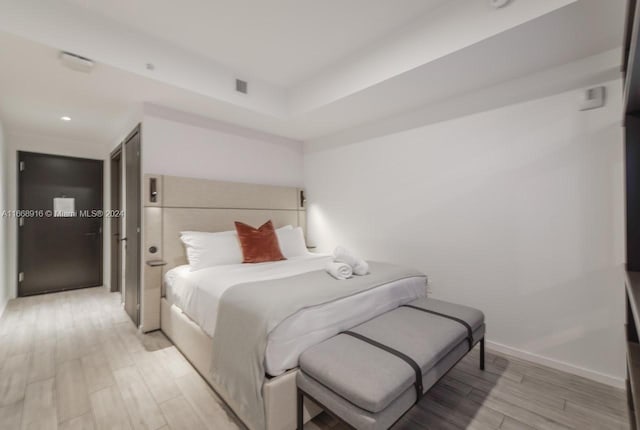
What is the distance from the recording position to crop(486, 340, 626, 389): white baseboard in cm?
195

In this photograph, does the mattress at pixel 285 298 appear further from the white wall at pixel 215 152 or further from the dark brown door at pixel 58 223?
the dark brown door at pixel 58 223

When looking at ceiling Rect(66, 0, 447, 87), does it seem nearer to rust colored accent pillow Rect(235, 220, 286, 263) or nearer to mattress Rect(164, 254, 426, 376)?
rust colored accent pillow Rect(235, 220, 286, 263)

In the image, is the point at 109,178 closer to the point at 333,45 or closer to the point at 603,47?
the point at 333,45

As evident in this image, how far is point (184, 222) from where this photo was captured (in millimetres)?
3027

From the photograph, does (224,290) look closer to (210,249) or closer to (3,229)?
(210,249)

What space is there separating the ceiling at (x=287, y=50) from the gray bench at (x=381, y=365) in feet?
6.30

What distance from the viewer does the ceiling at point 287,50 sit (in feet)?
6.00

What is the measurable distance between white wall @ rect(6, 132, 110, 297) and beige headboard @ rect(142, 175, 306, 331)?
2320mm

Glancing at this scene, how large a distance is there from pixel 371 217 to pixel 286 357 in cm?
223

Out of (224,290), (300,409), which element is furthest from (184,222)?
(300,409)

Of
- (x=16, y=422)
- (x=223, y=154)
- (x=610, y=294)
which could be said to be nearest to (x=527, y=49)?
(x=610, y=294)

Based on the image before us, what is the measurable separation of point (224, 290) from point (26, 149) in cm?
430

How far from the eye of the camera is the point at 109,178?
432 cm

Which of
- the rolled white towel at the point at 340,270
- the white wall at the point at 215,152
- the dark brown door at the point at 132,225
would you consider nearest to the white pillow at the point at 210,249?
the dark brown door at the point at 132,225
